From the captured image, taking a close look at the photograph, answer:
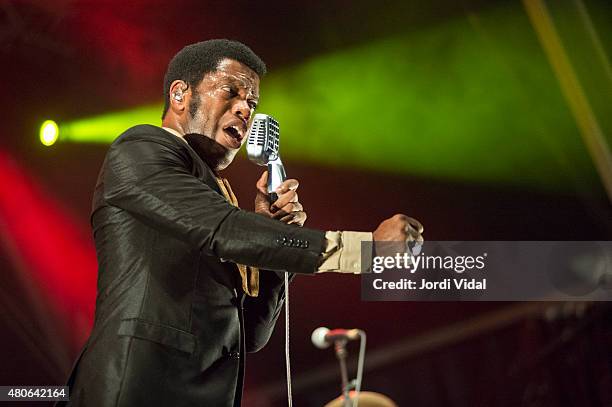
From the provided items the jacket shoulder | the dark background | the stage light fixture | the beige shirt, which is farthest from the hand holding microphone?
the stage light fixture

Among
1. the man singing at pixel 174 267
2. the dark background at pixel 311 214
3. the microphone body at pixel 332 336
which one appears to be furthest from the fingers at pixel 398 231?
the dark background at pixel 311 214

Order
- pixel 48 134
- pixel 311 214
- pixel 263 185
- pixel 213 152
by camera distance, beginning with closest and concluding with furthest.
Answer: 1. pixel 213 152
2. pixel 263 185
3. pixel 311 214
4. pixel 48 134

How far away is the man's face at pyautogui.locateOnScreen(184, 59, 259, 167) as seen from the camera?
7.50 feet

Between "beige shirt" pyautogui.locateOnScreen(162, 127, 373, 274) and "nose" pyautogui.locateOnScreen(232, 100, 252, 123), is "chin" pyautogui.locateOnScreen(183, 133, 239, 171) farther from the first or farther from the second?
"beige shirt" pyautogui.locateOnScreen(162, 127, 373, 274)

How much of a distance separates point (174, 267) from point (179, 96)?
0.72 m

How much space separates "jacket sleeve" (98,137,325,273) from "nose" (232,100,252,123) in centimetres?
43

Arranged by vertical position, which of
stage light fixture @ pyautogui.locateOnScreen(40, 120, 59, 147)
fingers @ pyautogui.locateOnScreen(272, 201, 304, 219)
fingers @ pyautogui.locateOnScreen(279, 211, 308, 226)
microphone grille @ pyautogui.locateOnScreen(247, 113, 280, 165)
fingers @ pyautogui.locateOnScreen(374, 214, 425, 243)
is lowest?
fingers @ pyautogui.locateOnScreen(374, 214, 425, 243)

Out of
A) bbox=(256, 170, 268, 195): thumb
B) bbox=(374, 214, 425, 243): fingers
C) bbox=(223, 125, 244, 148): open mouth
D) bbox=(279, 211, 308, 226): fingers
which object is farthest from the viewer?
bbox=(256, 170, 268, 195): thumb

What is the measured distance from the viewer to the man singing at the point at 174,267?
1662 millimetres

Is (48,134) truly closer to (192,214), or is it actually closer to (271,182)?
(271,182)

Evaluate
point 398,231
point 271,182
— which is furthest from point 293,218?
point 398,231

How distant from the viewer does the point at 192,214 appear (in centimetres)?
171

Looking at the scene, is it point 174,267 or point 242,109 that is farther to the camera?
point 242,109

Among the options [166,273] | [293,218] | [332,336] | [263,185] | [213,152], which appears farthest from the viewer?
[263,185]
